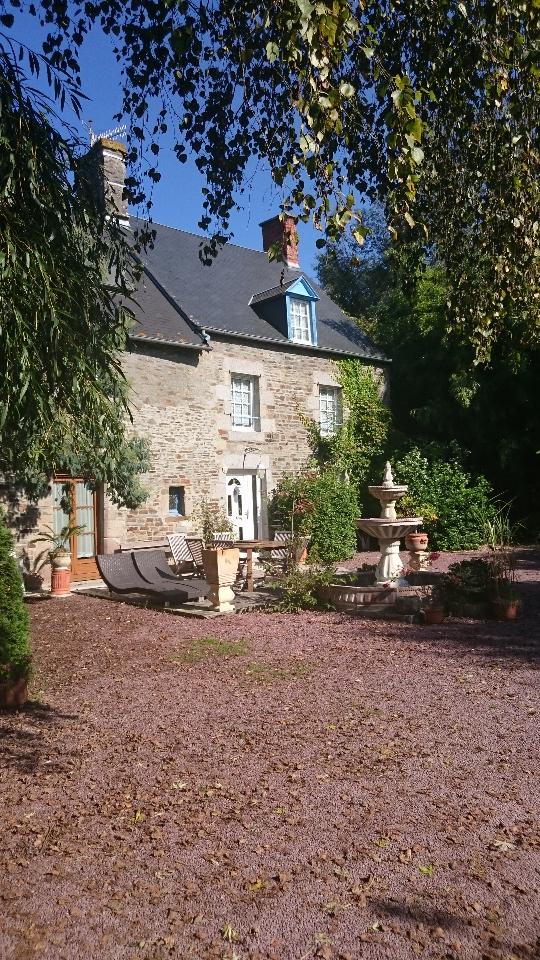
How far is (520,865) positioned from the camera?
9.19ft

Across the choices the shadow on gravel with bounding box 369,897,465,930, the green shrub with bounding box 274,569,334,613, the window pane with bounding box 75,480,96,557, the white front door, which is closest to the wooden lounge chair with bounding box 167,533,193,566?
the window pane with bounding box 75,480,96,557

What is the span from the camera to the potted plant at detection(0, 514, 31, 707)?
4.87 m

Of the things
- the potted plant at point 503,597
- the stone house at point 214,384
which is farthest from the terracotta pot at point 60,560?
the potted plant at point 503,597

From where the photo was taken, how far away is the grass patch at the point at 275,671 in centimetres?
582

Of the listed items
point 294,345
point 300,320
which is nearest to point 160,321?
point 294,345

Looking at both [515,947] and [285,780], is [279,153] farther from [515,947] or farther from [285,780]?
[515,947]

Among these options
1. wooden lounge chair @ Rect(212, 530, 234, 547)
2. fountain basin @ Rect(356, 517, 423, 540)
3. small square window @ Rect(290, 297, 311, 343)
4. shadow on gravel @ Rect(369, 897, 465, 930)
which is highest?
small square window @ Rect(290, 297, 311, 343)

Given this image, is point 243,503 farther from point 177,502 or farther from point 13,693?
point 13,693

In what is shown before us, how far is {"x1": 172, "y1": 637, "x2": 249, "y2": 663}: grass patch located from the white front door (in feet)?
24.0

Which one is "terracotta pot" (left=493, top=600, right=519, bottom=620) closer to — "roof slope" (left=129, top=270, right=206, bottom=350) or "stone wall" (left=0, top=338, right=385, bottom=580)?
"stone wall" (left=0, top=338, right=385, bottom=580)

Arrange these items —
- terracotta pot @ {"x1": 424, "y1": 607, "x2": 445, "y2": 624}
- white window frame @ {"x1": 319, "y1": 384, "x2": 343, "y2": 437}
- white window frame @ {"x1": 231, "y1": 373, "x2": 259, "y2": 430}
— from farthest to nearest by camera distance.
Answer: white window frame @ {"x1": 319, "y1": 384, "x2": 343, "y2": 437} → white window frame @ {"x1": 231, "y1": 373, "x2": 259, "y2": 430} → terracotta pot @ {"x1": 424, "y1": 607, "x2": 445, "y2": 624}

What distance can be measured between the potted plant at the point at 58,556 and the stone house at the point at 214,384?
23 centimetres

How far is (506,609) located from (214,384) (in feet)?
26.3

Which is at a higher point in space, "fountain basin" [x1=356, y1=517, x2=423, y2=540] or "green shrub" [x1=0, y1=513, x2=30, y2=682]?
"fountain basin" [x1=356, y1=517, x2=423, y2=540]
